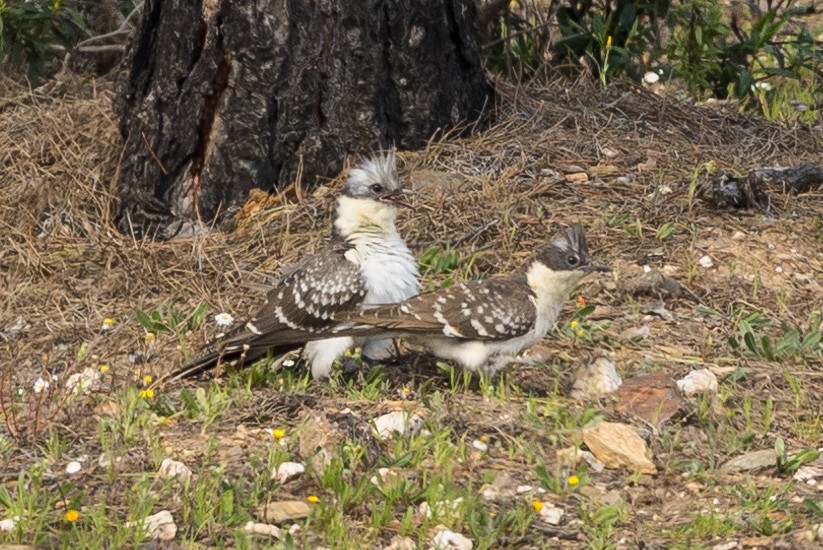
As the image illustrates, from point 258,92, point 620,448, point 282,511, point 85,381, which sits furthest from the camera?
point 258,92

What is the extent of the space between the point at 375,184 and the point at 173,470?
82.7 inches

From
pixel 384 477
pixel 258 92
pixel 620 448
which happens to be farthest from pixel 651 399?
pixel 258 92

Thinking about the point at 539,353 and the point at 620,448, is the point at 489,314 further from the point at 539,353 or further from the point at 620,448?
the point at 620,448

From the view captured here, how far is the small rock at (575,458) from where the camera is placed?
5613 millimetres

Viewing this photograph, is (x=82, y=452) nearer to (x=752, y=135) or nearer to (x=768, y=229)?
(x=768, y=229)

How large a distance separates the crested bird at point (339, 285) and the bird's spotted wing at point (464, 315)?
0.91 feet

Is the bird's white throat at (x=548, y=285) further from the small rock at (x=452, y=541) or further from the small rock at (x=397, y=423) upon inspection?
the small rock at (x=452, y=541)

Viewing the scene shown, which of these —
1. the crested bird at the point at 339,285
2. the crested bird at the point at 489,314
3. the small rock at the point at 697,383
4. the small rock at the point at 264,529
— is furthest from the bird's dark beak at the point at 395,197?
the small rock at the point at 264,529

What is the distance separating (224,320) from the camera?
281 inches

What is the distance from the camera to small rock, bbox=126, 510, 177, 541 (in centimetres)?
499

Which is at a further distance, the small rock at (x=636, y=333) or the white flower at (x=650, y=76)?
the white flower at (x=650, y=76)

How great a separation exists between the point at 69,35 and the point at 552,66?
3369mm

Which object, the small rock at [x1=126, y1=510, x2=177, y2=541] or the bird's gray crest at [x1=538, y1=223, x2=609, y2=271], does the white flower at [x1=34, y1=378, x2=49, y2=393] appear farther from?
the bird's gray crest at [x1=538, y1=223, x2=609, y2=271]

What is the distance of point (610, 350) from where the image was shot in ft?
22.8
